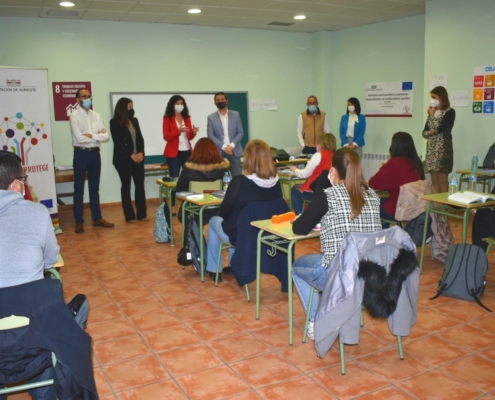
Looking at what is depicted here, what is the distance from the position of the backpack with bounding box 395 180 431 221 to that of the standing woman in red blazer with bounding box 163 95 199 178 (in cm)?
312

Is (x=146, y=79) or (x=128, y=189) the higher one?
(x=146, y=79)

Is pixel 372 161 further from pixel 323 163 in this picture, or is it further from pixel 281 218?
pixel 281 218

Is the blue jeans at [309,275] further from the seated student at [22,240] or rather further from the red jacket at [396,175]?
the red jacket at [396,175]

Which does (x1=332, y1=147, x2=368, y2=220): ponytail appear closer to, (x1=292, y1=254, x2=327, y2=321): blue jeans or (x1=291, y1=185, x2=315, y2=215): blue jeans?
(x1=292, y1=254, x2=327, y2=321): blue jeans

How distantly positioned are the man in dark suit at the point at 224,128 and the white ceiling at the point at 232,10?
127 centimetres

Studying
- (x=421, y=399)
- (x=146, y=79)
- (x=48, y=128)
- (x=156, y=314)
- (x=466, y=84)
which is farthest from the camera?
(x=146, y=79)

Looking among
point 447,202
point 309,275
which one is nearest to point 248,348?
point 309,275

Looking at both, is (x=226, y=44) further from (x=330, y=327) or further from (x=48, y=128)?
(x=330, y=327)

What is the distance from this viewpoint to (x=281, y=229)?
337cm

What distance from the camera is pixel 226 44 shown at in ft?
28.9

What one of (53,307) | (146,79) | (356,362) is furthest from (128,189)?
(53,307)

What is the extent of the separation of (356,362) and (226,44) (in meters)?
6.79

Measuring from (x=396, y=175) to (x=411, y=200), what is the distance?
25 centimetres

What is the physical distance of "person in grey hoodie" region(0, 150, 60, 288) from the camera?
2.10m
